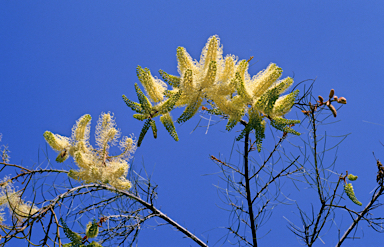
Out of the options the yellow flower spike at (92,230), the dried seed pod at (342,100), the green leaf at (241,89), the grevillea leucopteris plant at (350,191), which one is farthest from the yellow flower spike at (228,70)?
the yellow flower spike at (92,230)

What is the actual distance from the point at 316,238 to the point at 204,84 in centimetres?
201

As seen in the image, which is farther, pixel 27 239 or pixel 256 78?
pixel 256 78

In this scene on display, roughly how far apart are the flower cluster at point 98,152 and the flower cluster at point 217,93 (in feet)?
1.41

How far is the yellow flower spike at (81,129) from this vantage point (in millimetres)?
2260

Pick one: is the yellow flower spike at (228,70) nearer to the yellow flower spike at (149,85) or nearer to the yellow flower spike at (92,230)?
the yellow flower spike at (149,85)

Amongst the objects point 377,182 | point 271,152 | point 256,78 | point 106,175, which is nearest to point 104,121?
point 106,175

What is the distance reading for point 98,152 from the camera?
227 cm

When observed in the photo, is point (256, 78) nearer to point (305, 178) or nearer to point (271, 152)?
point (271, 152)

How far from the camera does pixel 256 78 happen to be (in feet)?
7.13

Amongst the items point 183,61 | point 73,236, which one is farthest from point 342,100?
point 73,236

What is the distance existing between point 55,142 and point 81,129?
0.23m

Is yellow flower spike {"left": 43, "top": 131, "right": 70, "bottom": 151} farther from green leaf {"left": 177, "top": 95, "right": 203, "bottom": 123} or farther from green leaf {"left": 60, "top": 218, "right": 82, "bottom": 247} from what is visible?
green leaf {"left": 177, "top": 95, "right": 203, "bottom": 123}

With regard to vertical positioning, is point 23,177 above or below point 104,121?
below

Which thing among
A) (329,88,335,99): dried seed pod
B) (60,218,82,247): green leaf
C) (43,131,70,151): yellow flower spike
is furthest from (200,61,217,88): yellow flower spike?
(60,218,82,247): green leaf
